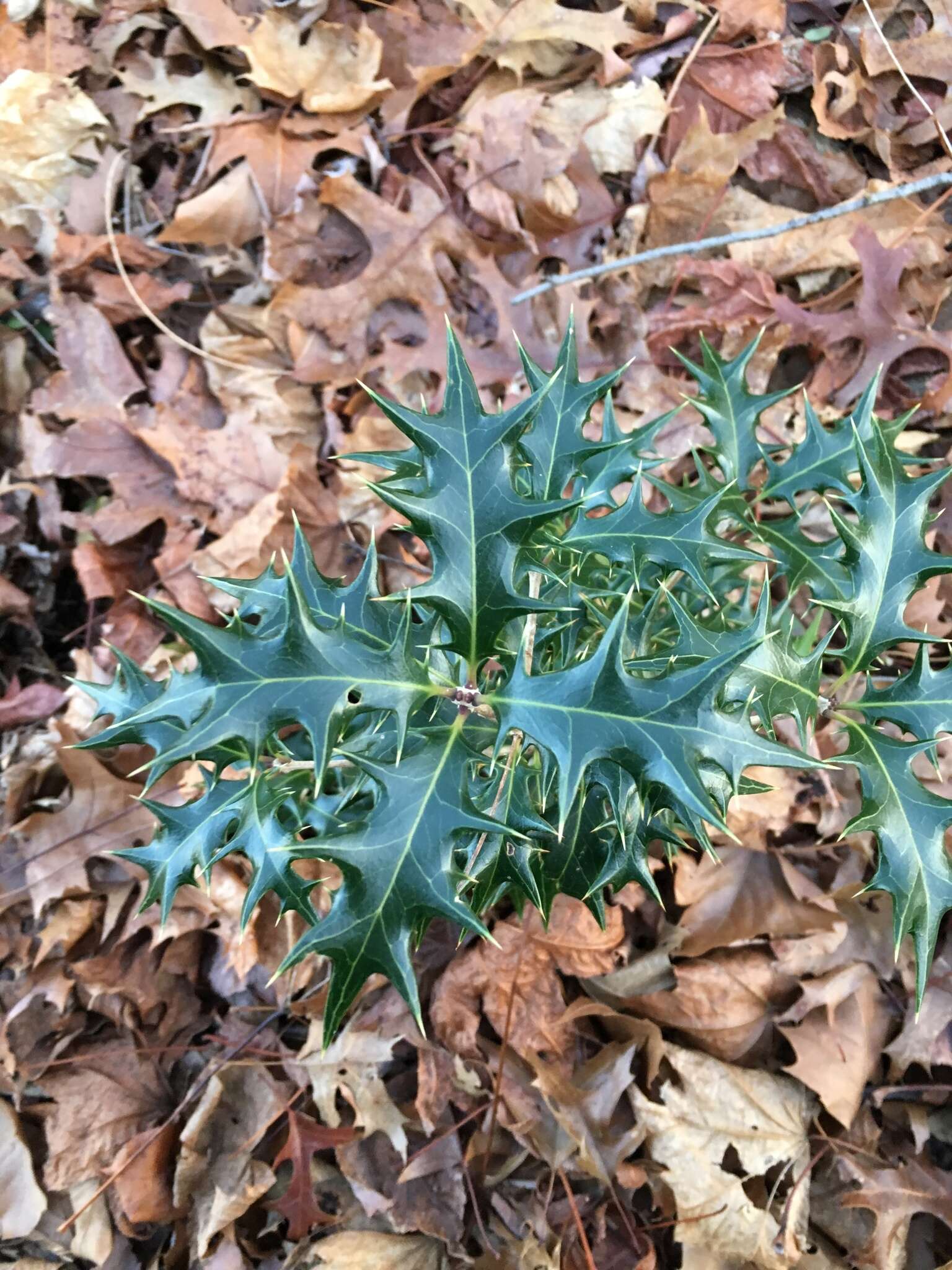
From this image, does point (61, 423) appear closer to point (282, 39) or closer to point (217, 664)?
point (282, 39)

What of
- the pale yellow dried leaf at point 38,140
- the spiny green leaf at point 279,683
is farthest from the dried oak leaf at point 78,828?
the pale yellow dried leaf at point 38,140

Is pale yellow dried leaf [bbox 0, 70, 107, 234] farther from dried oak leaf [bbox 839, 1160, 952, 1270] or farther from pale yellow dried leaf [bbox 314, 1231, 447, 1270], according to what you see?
dried oak leaf [bbox 839, 1160, 952, 1270]

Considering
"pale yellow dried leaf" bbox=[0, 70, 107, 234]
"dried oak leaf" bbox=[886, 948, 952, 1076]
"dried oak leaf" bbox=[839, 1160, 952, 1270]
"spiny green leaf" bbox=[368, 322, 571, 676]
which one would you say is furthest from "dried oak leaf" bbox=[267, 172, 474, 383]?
"dried oak leaf" bbox=[839, 1160, 952, 1270]

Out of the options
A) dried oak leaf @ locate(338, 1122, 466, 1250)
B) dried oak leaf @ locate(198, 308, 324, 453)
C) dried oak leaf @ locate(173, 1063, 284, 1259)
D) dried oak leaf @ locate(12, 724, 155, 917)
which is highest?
dried oak leaf @ locate(198, 308, 324, 453)

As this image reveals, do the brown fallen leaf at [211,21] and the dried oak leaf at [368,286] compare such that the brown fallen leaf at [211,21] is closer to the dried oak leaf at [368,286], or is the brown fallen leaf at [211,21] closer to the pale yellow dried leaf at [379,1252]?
the dried oak leaf at [368,286]

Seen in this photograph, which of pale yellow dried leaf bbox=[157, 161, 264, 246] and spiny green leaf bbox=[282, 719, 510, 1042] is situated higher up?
pale yellow dried leaf bbox=[157, 161, 264, 246]

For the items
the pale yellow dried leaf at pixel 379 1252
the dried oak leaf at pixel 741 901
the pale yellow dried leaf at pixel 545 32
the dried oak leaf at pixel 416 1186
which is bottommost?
the pale yellow dried leaf at pixel 379 1252

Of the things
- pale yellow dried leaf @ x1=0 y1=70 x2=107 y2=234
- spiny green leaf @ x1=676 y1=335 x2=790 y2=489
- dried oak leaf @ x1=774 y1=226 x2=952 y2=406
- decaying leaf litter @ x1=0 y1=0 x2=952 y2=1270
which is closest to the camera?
spiny green leaf @ x1=676 y1=335 x2=790 y2=489
